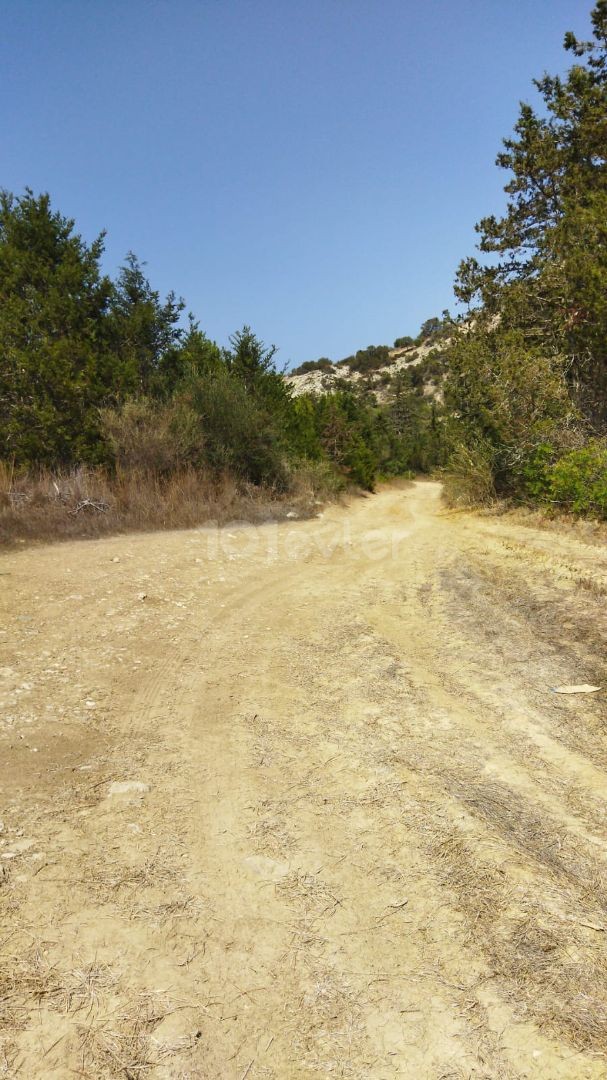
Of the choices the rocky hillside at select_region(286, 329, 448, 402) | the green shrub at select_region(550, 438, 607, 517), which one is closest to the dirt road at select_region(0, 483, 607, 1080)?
the green shrub at select_region(550, 438, 607, 517)

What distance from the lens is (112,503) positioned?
990 cm

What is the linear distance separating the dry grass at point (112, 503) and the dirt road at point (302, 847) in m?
3.75

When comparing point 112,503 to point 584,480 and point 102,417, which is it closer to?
point 102,417

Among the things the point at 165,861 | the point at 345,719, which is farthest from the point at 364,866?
the point at 345,719

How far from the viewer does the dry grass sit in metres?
8.70

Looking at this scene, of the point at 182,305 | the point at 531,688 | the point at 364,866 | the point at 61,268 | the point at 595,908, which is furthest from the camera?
the point at 182,305

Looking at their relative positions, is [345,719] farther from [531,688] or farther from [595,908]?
[595,908]

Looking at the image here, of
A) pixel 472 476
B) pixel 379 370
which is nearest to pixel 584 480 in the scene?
pixel 472 476

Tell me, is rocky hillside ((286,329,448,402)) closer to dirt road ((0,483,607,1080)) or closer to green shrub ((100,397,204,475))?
green shrub ((100,397,204,475))

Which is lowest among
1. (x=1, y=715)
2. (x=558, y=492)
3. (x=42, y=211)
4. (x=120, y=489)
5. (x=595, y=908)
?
(x=595, y=908)

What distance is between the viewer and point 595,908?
6.50 feet

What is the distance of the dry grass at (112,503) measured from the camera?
870cm

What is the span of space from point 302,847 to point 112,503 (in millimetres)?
8577

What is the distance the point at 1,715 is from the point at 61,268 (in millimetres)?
12440
